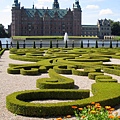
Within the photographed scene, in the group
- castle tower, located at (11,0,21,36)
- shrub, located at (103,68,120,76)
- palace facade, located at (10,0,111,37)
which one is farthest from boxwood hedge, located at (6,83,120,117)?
castle tower, located at (11,0,21,36)

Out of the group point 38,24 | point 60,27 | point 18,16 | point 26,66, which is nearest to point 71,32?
point 60,27

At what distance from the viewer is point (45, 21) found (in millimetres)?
104938

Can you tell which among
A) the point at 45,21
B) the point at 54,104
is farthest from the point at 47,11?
the point at 54,104

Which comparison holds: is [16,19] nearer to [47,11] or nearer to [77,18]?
[47,11]

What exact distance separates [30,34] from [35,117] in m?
100

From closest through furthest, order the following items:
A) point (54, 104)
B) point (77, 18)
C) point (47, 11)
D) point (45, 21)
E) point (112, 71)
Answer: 1. point (54, 104)
2. point (112, 71)
3. point (45, 21)
4. point (47, 11)
5. point (77, 18)

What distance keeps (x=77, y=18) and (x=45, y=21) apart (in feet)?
40.3

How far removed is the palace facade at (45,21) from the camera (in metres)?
105

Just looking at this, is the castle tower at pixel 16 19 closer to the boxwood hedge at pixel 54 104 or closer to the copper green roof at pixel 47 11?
the copper green roof at pixel 47 11

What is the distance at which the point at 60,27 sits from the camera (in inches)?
4183

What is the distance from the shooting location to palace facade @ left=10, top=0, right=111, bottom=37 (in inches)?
4119

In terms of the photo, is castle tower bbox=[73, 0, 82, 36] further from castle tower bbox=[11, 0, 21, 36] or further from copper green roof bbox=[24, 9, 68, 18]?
castle tower bbox=[11, 0, 21, 36]

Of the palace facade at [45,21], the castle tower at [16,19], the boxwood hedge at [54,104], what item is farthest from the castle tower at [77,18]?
the boxwood hedge at [54,104]

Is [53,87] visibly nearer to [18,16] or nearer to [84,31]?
[18,16]
